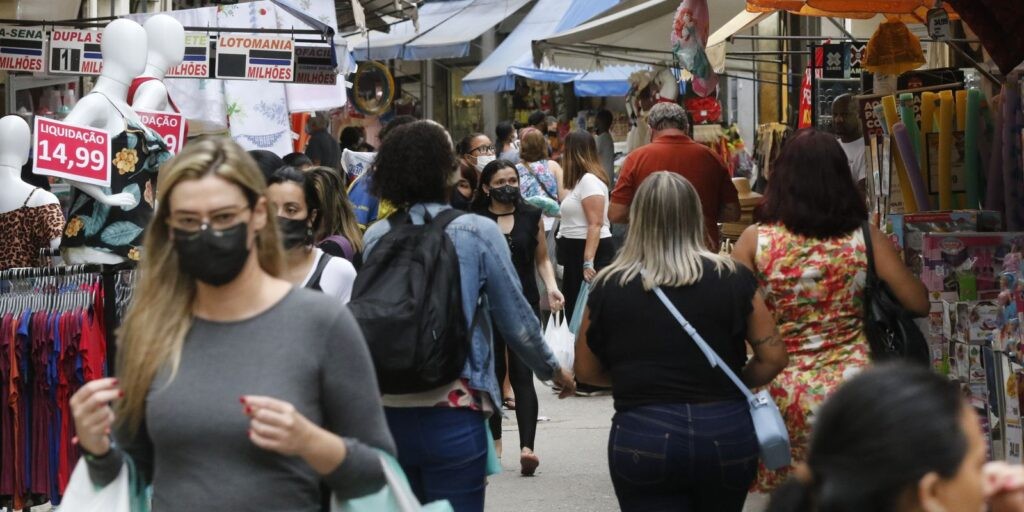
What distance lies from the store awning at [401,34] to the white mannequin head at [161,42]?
1967 cm

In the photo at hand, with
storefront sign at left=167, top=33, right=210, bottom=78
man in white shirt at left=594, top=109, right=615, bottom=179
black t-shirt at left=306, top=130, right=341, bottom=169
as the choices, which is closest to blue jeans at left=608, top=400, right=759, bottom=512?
storefront sign at left=167, top=33, right=210, bottom=78

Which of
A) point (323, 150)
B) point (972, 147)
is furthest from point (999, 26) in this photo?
point (323, 150)

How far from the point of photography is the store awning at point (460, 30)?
30375 mm

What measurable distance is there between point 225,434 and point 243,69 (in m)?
9.07

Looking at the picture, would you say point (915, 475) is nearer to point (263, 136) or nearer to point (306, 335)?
point (306, 335)

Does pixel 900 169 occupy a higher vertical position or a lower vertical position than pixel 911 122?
lower

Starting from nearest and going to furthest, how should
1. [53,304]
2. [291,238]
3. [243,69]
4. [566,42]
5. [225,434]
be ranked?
[225,434] → [291,238] → [53,304] → [243,69] → [566,42]

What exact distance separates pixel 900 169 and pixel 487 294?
3.06 meters

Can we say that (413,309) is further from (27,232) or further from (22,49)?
(22,49)

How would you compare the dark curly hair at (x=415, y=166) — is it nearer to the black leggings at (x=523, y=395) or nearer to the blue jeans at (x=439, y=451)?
the blue jeans at (x=439, y=451)

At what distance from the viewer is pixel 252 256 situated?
11.4 ft

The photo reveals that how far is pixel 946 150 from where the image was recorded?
23.9 ft

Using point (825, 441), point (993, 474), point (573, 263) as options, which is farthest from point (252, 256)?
point (573, 263)

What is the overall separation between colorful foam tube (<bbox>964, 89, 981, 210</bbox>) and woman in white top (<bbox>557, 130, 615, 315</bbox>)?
4808 millimetres
